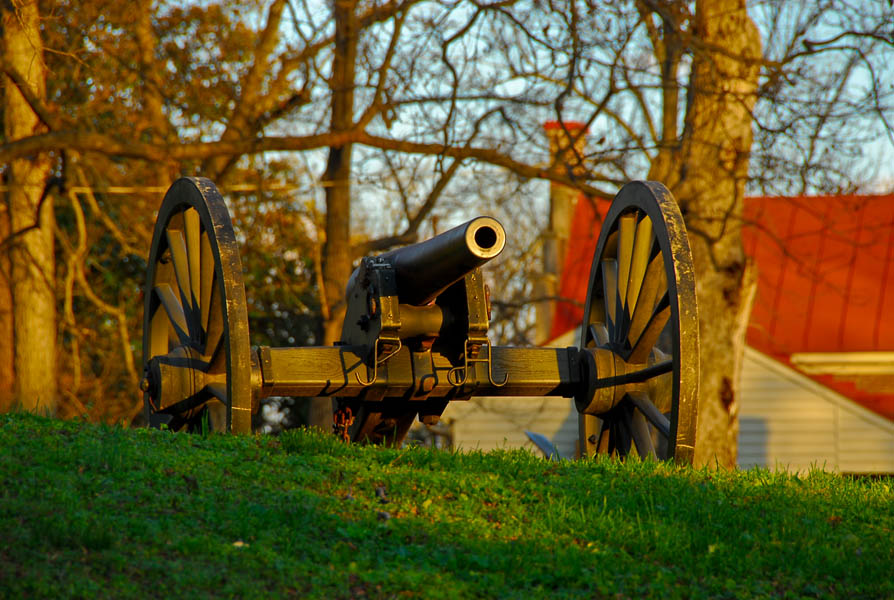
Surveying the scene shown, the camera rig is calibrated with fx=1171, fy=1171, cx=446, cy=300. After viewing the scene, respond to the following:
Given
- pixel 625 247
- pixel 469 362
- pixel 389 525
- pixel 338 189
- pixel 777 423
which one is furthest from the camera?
pixel 777 423

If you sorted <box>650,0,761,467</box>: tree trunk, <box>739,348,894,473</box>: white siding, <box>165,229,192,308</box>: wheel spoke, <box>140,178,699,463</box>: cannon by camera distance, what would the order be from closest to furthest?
<box>140,178,699,463</box>: cannon, <box>165,229,192,308</box>: wheel spoke, <box>650,0,761,467</box>: tree trunk, <box>739,348,894,473</box>: white siding

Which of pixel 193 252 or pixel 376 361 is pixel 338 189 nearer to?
pixel 193 252

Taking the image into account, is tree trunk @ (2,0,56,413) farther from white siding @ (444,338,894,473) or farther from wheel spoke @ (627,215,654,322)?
wheel spoke @ (627,215,654,322)

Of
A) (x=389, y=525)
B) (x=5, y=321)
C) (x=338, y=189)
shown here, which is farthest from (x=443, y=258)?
(x=5, y=321)

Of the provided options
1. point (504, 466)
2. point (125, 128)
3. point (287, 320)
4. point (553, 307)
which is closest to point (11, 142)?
point (125, 128)

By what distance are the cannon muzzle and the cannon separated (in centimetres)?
1

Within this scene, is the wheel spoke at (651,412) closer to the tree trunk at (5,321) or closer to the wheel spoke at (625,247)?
the wheel spoke at (625,247)

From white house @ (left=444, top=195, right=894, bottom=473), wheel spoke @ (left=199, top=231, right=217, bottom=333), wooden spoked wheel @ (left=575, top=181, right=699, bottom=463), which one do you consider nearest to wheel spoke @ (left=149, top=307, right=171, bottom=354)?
wheel spoke @ (left=199, top=231, right=217, bottom=333)

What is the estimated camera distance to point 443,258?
5844mm

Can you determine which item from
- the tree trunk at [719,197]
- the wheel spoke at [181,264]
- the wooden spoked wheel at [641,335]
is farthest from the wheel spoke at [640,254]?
the tree trunk at [719,197]

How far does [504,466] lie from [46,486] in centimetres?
202

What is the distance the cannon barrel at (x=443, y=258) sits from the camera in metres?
5.48

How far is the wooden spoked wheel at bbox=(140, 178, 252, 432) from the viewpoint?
5.69 metres

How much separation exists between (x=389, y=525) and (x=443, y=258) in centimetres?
180
